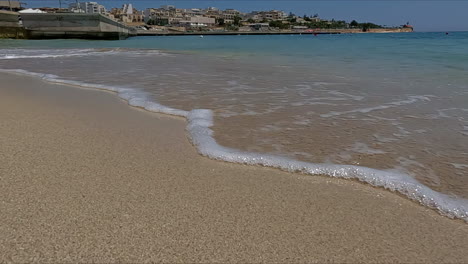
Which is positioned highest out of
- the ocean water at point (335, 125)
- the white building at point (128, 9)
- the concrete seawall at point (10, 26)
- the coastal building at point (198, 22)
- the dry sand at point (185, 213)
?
the white building at point (128, 9)

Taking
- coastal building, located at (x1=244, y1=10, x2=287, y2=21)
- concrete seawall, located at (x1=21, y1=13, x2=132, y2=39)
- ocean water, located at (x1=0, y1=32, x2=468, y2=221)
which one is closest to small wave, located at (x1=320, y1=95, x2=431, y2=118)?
ocean water, located at (x1=0, y1=32, x2=468, y2=221)

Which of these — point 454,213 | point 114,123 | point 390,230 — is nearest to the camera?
point 390,230

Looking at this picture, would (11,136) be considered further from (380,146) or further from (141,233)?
(380,146)

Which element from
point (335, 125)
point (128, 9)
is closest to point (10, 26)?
point (335, 125)

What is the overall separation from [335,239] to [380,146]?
→ 2.06 m

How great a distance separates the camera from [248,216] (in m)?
2.23

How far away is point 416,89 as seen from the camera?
24.8 ft

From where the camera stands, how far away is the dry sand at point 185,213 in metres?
1.87

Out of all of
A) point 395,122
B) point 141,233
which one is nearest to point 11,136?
point 141,233

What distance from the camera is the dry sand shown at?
6.14 ft

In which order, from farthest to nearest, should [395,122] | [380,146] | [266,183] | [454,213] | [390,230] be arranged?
[395,122] < [380,146] < [266,183] < [454,213] < [390,230]

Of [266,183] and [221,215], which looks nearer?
[221,215]

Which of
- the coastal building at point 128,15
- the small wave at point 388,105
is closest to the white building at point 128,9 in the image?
the coastal building at point 128,15

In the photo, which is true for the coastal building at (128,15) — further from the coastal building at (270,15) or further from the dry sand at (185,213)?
the dry sand at (185,213)
